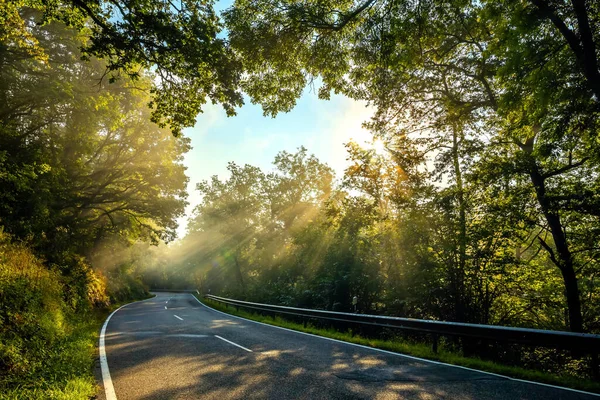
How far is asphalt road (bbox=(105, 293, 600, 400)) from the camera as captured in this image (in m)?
4.56

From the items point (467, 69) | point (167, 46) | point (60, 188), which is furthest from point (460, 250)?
point (60, 188)

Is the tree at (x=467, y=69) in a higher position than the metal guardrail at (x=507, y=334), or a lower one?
higher

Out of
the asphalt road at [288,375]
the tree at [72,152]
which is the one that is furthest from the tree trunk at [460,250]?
the tree at [72,152]

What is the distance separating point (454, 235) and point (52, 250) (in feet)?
64.7

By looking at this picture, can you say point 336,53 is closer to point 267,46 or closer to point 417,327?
point 267,46

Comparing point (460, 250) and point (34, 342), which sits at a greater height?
point (460, 250)

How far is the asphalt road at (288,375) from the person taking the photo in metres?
4.56

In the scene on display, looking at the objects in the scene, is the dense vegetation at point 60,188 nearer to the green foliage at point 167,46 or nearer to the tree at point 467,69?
the green foliage at point 167,46

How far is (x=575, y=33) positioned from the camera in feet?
24.6

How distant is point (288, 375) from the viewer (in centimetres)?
547

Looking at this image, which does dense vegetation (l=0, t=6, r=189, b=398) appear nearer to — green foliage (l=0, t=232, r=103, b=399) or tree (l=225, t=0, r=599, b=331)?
green foliage (l=0, t=232, r=103, b=399)

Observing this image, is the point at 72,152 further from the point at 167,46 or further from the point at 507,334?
the point at 507,334

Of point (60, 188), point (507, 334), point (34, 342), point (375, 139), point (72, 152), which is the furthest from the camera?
point (72, 152)

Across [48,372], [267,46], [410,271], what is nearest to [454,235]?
[410,271]
